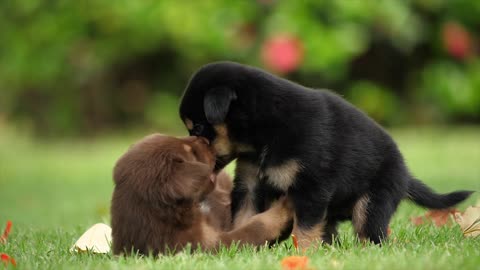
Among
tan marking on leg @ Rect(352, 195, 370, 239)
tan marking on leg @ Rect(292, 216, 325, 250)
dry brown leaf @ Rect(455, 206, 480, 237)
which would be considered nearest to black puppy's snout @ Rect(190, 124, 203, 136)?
tan marking on leg @ Rect(292, 216, 325, 250)

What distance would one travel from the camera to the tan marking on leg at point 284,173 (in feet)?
12.8

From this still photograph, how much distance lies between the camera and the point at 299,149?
12.8 ft

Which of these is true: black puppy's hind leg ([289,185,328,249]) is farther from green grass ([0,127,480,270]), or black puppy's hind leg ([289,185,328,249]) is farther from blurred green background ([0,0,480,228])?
blurred green background ([0,0,480,228])

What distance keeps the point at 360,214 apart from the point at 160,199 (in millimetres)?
1233

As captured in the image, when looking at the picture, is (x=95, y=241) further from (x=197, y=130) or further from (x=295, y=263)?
(x=295, y=263)

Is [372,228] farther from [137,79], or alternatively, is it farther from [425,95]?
[137,79]

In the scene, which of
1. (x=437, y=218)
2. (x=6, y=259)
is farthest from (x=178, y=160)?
(x=437, y=218)

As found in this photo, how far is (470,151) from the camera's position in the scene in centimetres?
1048

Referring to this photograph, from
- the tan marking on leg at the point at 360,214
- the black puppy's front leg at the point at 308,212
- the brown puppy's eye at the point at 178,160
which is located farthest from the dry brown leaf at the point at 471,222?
the brown puppy's eye at the point at 178,160

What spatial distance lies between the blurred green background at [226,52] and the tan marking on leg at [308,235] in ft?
32.6

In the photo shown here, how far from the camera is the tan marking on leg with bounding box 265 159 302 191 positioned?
3.89 metres

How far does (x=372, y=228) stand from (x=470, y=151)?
270 inches

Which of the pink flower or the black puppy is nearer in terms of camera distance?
the black puppy

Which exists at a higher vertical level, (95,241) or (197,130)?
(197,130)
